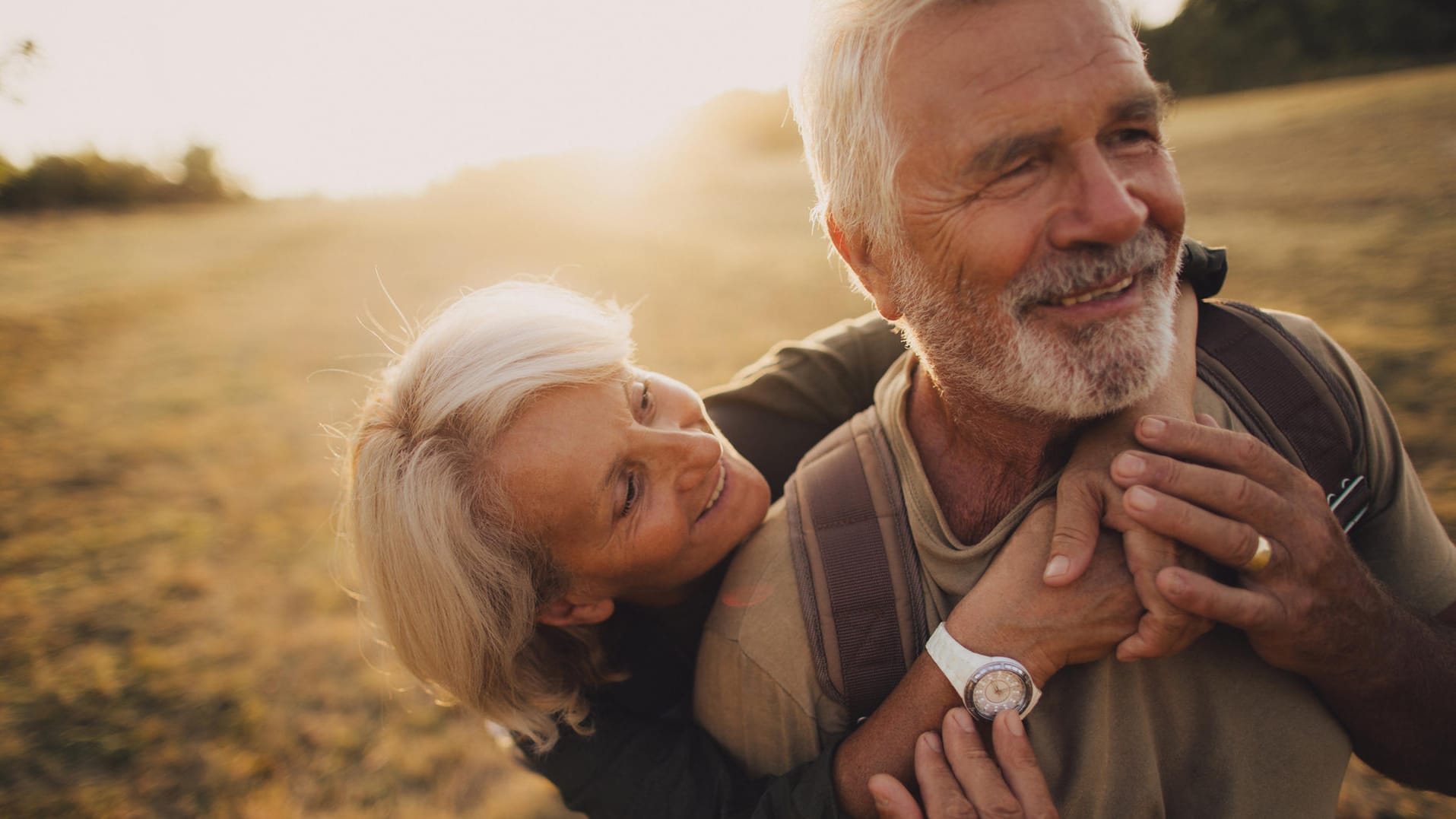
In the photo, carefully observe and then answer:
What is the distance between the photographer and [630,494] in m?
2.18

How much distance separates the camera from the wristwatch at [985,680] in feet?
5.04

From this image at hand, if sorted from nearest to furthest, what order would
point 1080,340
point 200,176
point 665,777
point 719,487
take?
1. point 1080,340
2. point 665,777
3. point 719,487
4. point 200,176

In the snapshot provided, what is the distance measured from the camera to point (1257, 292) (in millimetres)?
6840

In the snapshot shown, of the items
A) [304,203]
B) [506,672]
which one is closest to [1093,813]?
[506,672]

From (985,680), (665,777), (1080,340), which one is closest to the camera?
(985,680)

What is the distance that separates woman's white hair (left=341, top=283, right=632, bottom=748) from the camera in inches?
83.6

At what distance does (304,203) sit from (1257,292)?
39.3 m

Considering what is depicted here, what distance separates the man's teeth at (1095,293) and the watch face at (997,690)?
824mm

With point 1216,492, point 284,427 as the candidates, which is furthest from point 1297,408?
point 284,427

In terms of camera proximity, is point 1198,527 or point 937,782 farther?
point 937,782

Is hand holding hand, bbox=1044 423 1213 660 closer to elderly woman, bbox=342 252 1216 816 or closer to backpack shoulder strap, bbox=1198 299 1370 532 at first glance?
backpack shoulder strap, bbox=1198 299 1370 532

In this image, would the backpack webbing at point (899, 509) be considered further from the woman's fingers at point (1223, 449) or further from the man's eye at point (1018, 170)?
the man's eye at point (1018, 170)

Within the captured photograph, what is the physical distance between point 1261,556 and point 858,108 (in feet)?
4.43

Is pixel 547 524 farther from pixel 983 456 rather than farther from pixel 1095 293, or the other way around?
pixel 1095 293
